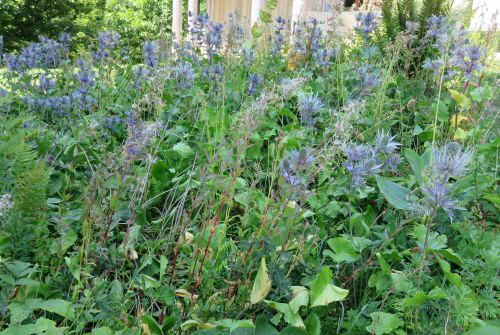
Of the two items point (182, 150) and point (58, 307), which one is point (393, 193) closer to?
point (182, 150)

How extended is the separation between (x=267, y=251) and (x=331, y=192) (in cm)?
41

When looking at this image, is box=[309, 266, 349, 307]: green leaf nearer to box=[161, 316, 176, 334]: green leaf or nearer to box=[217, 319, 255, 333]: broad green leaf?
box=[217, 319, 255, 333]: broad green leaf

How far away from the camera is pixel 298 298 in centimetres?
123

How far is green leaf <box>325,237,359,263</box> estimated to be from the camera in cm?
136

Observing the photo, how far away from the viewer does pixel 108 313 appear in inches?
47.3

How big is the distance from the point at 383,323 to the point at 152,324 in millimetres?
515

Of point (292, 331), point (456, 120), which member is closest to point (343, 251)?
point (292, 331)

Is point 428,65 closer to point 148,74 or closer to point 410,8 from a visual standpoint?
point 148,74

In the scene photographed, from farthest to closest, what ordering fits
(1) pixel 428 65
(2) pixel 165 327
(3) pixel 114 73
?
(3) pixel 114 73 → (1) pixel 428 65 → (2) pixel 165 327

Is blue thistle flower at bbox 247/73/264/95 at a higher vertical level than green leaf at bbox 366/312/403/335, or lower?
higher

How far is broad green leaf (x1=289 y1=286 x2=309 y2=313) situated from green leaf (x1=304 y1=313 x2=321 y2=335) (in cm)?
3

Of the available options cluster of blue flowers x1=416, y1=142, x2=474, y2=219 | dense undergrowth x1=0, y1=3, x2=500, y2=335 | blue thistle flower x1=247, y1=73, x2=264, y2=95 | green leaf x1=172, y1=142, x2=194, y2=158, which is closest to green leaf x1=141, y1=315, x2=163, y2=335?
dense undergrowth x1=0, y1=3, x2=500, y2=335

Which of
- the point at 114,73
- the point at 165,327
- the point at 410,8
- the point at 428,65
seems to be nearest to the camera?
the point at 165,327

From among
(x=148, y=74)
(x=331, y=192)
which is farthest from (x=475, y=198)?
(x=148, y=74)
